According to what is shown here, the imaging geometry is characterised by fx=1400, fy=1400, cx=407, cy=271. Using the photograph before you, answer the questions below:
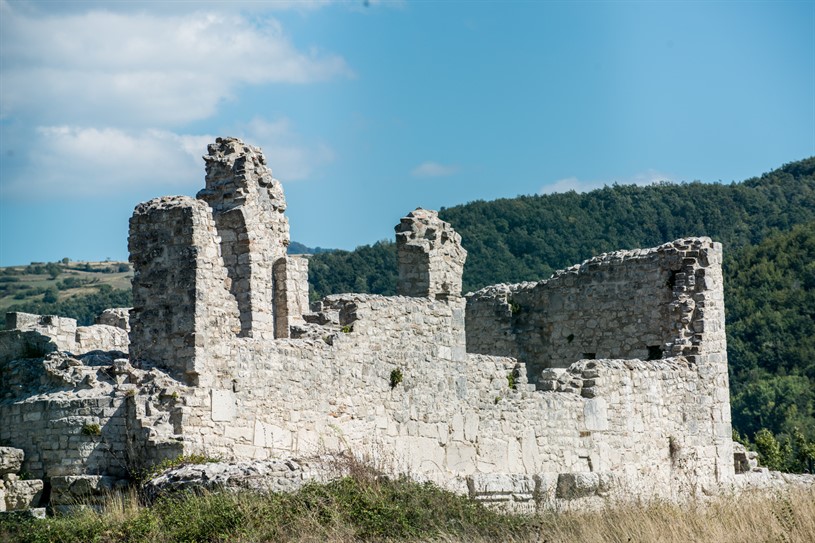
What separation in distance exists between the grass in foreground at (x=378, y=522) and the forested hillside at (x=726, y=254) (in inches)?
799

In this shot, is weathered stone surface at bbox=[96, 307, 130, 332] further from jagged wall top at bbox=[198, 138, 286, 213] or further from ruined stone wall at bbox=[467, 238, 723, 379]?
ruined stone wall at bbox=[467, 238, 723, 379]

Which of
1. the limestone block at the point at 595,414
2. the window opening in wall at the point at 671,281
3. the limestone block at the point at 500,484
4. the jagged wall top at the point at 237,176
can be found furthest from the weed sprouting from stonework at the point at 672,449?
the limestone block at the point at 500,484

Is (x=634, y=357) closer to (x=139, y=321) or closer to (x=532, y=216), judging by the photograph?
(x=139, y=321)

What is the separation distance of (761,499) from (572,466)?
545 cm

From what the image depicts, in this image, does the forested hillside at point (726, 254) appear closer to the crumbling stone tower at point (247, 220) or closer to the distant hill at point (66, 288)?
the distant hill at point (66, 288)

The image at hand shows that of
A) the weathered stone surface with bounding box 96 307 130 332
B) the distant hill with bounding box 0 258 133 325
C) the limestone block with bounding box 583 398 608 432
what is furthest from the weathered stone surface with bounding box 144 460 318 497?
the distant hill with bounding box 0 258 133 325

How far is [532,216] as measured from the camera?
182 feet

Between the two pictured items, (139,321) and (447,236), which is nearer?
(139,321)

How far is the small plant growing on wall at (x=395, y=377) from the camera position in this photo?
18719 mm

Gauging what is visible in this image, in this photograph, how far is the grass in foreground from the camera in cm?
1243

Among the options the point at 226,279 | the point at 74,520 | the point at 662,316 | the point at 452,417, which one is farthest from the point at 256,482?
the point at 662,316

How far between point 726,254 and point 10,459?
1676 inches

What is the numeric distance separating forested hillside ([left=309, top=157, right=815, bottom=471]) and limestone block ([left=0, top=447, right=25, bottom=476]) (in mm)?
21429

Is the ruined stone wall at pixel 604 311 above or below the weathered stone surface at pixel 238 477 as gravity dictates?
above
